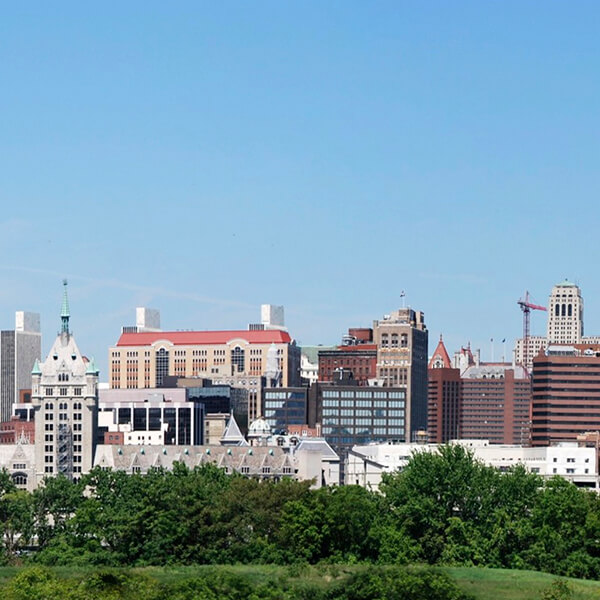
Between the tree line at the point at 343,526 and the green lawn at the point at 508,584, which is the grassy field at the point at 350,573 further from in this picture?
the tree line at the point at 343,526

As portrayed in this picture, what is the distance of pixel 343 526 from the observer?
171m

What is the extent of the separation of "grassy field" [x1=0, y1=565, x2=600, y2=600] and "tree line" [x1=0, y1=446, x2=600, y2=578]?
462cm

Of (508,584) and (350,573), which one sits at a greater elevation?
(350,573)

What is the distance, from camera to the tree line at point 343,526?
169750 mm

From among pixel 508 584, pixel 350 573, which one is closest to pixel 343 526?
pixel 350 573

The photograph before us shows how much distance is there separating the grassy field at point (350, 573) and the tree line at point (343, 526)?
462 centimetres

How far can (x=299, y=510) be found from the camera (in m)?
173

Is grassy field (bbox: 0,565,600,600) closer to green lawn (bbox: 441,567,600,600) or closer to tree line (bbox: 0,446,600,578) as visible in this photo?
green lawn (bbox: 441,567,600,600)

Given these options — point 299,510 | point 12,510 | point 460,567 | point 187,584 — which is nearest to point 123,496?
point 12,510

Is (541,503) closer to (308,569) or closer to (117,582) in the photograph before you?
(308,569)

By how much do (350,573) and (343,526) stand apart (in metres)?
13.6

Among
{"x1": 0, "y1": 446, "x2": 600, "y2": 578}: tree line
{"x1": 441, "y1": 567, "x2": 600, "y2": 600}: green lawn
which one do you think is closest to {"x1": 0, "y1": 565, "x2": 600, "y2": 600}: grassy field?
{"x1": 441, "y1": 567, "x2": 600, "y2": 600}: green lawn

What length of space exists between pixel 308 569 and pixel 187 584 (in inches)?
939

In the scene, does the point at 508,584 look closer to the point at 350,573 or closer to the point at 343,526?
the point at 350,573
